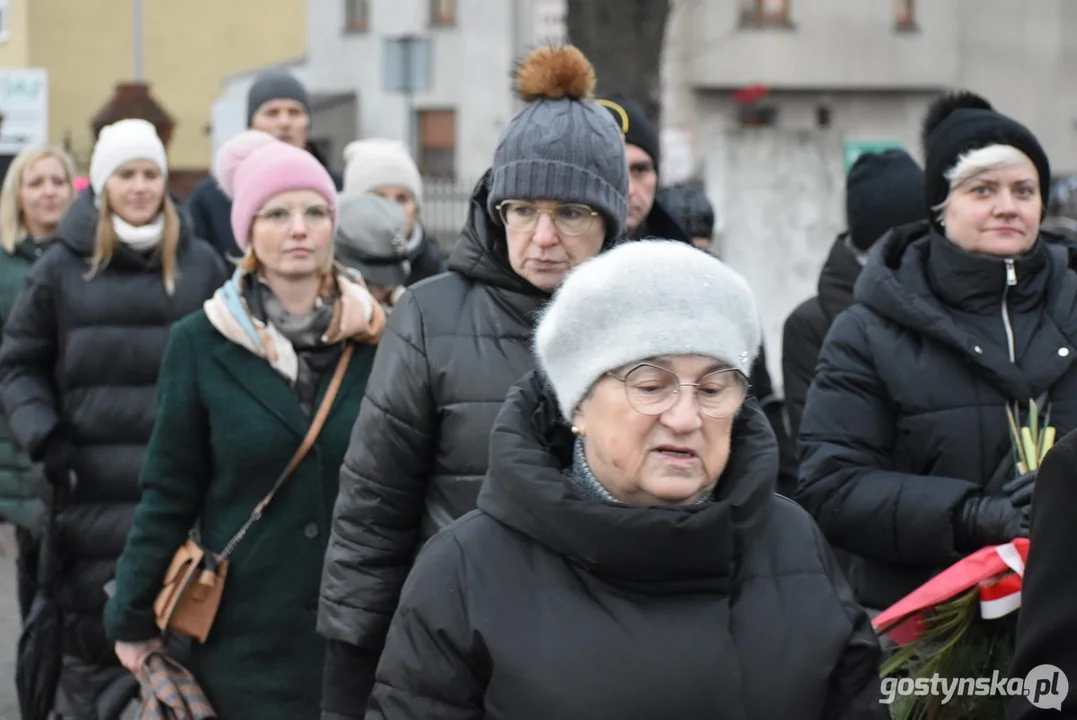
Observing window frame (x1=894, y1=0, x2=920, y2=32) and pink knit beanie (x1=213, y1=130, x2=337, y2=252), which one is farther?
window frame (x1=894, y1=0, x2=920, y2=32)

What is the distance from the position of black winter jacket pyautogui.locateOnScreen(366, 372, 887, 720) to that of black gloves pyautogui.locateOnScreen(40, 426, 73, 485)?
3954mm

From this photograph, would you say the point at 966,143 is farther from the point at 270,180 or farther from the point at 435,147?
the point at 435,147

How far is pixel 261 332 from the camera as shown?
17.6ft

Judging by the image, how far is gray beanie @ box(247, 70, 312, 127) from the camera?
8.82m

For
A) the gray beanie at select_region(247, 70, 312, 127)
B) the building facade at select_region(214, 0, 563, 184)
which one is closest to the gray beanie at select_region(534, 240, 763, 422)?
the gray beanie at select_region(247, 70, 312, 127)

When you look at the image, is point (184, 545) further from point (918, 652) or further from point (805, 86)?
point (805, 86)

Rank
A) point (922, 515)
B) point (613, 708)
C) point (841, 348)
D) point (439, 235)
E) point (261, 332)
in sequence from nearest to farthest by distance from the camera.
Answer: point (613, 708)
point (922, 515)
point (841, 348)
point (261, 332)
point (439, 235)

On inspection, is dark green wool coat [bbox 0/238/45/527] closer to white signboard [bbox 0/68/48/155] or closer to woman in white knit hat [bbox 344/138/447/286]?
woman in white knit hat [bbox 344/138/447/286]

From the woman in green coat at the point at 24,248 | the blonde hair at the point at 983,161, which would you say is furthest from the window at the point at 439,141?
the blonde hair at the point at 983,161

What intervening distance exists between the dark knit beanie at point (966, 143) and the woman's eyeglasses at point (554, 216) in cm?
118

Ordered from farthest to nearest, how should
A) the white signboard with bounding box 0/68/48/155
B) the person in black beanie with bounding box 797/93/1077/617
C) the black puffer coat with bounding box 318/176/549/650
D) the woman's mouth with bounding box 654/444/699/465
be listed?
the white signboard with bounding box 0/68/48/155 < the person in black beanie with bounding box 797/93/1077/617 < the black puffer coat with bounding box 318/176/549/650 < the woman's mouth with bounding box 654/444/699/465

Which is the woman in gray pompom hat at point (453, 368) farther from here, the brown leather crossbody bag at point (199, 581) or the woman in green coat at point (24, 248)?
the woman in green coat at point (24, 248)

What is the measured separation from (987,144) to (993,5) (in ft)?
132

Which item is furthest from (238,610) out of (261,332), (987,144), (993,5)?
(993,5)
